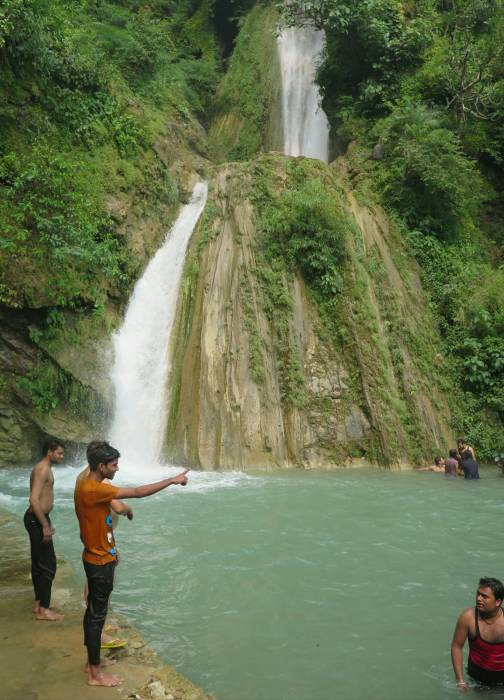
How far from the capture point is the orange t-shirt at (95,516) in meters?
4.27

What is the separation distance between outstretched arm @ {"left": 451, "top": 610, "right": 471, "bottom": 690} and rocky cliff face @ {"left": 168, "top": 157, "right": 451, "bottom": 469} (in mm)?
8302

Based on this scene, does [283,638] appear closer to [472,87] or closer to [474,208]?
[474,208]

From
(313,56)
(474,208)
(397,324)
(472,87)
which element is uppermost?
(313,56)

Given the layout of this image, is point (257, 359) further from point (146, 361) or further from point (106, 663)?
point (106, 663)

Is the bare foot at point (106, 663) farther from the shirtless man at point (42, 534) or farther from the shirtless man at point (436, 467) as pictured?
the shirtless man at point (436, 467)

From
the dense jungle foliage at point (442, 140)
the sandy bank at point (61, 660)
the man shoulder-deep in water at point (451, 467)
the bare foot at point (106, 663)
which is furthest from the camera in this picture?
the dense jungle foliage at point (442, 140)

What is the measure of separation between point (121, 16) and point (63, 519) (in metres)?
21.9

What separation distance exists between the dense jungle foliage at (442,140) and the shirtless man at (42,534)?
11.5m

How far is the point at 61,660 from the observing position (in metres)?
4.39

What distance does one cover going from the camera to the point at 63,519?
29.5 feet

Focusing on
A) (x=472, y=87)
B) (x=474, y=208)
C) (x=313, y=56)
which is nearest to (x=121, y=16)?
(x=313, y=56)

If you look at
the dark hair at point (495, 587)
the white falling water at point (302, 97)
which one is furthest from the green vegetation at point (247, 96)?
the dark hair at point (495, 587)

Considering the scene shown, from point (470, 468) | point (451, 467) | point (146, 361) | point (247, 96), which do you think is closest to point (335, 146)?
point (247, 96)

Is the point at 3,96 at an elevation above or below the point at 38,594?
above
